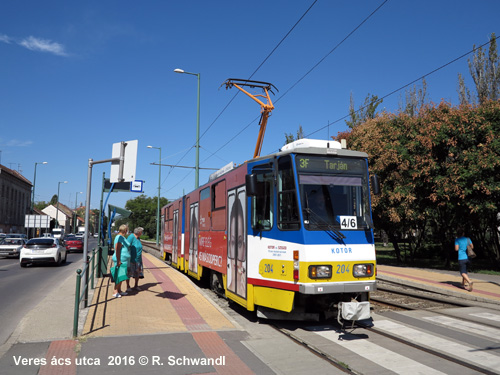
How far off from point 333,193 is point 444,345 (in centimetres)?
297

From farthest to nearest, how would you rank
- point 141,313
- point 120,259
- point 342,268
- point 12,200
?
point 12,200
point 120,259
point 141,313
point 342,268

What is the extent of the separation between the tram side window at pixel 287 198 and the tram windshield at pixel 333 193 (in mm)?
143

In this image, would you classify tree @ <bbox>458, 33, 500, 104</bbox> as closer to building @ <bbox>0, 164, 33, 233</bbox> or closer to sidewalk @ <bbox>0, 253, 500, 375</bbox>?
sidewalk @ <bbox>0, 253, 500, 375</bbox>

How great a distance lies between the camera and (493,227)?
1930 centimetres

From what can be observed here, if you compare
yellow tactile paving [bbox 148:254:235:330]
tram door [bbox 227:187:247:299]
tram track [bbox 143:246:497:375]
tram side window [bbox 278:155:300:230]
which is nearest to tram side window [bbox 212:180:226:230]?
tram door [bbox 227:187:247:299]

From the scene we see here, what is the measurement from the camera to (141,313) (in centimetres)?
844

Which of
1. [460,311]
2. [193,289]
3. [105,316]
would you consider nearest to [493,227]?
[460,311]

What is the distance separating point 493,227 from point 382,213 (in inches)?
196

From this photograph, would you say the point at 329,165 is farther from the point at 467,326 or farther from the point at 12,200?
the point at 12,200

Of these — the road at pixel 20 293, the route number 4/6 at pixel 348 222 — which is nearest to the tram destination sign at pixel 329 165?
the route number 4/6 at pixel 348 222

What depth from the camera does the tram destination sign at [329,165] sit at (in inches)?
292

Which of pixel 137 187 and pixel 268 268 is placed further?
pixel 137 187

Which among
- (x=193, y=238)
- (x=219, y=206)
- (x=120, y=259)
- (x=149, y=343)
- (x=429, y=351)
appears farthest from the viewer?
(x=193, y=238)

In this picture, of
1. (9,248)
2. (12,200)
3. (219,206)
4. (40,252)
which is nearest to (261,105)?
(219,206)
